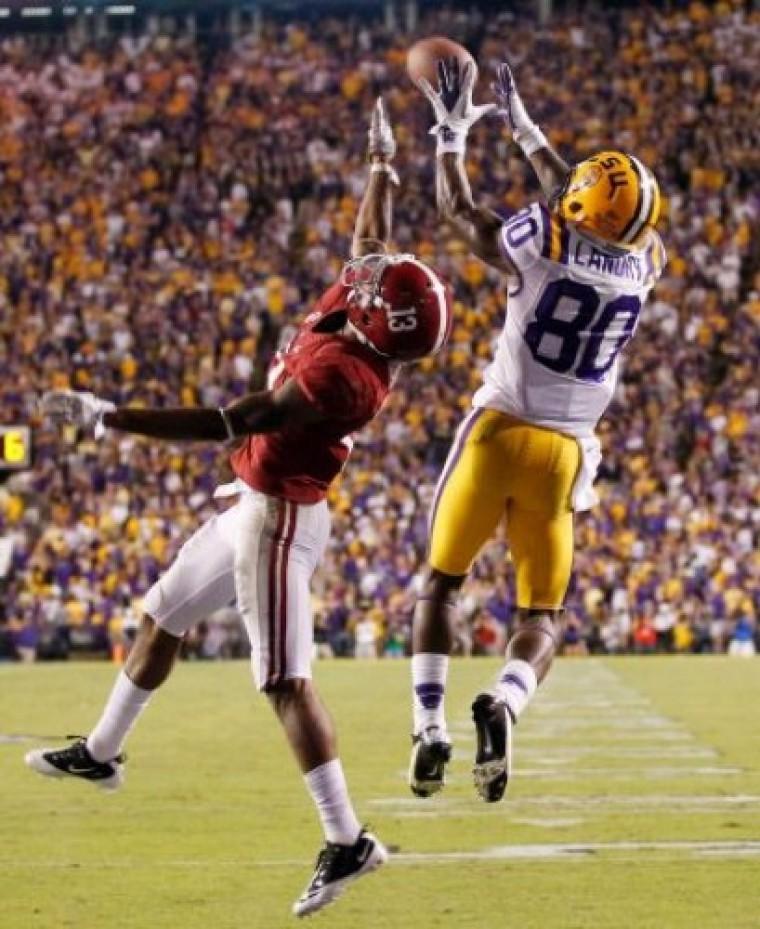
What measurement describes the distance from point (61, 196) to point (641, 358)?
7.49 m

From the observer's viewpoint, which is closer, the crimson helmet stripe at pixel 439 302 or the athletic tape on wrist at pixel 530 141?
the crimson helmet stripe at pixel 439 302

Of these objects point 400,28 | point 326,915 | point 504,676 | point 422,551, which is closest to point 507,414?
point 504,676

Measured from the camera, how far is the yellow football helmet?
6578 mm

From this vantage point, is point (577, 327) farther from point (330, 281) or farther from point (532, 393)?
point (330, 281)

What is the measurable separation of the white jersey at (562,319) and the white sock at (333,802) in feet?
4.65

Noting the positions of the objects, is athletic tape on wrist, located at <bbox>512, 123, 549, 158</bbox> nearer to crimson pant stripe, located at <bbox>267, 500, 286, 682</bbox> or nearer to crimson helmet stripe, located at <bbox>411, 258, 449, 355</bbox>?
crimson helmet stripe, located at <bbox>411, 258, 449, 355</bbox>

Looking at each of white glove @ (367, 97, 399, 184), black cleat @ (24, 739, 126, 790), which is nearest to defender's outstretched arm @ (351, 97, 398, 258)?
white glove @ (367, 97, 399, 184)

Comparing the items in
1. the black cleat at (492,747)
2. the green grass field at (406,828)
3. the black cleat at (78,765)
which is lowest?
the green grass field at (406,828)

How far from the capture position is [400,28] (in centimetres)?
2764

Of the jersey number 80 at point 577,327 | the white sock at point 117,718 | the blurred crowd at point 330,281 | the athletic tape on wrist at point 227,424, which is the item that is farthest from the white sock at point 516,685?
the blurred crowd at point 330,281

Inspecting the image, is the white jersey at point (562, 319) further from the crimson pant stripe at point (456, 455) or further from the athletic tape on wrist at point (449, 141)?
the athletic tape on wrist at point (449, 141)

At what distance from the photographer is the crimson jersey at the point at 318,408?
585 cm

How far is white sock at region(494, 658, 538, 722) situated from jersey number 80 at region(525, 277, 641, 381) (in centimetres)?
95

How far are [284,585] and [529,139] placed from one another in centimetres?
199
